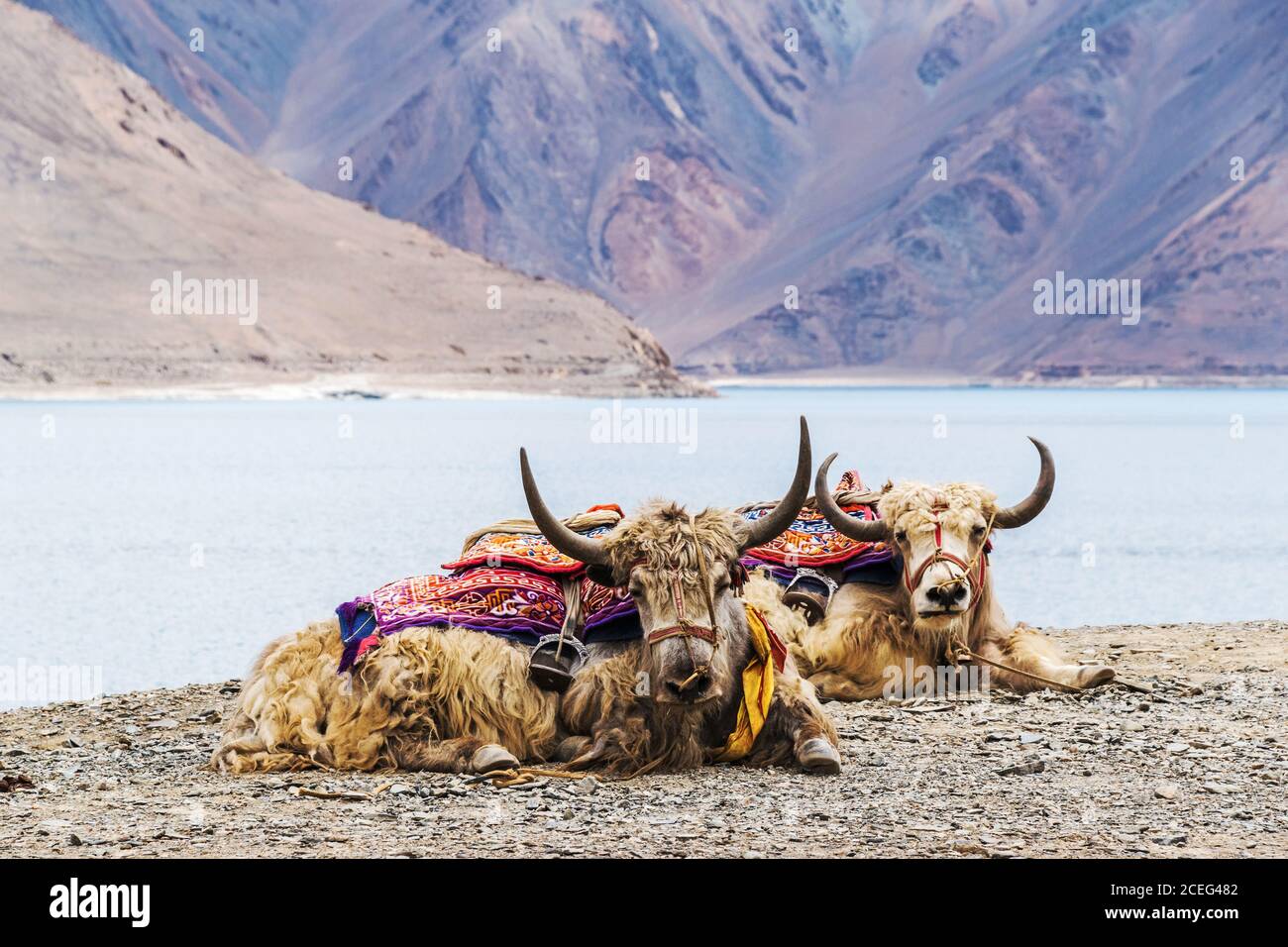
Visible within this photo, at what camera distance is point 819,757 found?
23.4 ft

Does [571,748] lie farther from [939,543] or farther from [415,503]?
[415,503]

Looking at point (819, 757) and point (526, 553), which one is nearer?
point (819, 757)

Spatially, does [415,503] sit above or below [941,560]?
above

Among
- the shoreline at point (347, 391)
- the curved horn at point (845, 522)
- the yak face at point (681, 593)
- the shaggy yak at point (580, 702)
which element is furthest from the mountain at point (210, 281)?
the yak face at point (681, 593)

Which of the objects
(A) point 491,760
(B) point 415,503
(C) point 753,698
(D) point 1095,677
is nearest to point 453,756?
(A) point 491,760

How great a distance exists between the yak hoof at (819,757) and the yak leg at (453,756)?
1052 millimetres

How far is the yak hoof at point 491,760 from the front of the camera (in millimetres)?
7051

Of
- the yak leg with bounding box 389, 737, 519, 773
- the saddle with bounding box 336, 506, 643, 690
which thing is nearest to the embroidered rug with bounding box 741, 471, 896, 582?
the saddle with bounding box 336, 506, 643, 690

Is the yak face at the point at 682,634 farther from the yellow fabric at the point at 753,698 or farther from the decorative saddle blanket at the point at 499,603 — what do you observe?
the decorative saddle blanket at the point at 499,603

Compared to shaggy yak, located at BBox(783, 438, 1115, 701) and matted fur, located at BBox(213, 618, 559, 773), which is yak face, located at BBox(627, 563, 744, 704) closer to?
matted fur, located at BBox(213, 618, 559, 773)

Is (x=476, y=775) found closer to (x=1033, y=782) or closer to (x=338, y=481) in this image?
(x=1033, y=782)

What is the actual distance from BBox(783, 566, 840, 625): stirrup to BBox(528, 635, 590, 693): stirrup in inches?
98.7

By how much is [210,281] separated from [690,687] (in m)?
102
